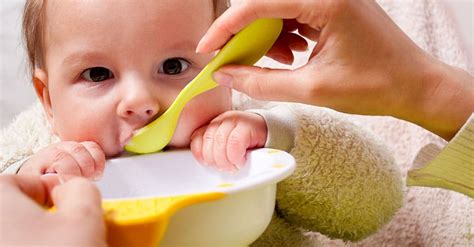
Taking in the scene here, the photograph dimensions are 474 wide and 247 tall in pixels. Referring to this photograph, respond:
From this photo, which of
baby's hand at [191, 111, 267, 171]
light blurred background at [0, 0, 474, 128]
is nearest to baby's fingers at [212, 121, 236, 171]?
baby's hand at [191, 111, 267, 171]

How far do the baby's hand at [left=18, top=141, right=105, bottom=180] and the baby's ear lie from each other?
155 mm

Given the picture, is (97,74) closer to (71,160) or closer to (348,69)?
(71,160)

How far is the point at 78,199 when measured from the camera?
482 millimetres

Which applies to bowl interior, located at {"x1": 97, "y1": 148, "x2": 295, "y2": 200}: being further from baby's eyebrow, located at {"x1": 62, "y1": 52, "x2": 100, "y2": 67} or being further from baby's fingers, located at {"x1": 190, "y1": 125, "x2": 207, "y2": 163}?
baby's eyebrow, located at {"x1": 62, "y1": 52, "x2": 100, "y2": 67}

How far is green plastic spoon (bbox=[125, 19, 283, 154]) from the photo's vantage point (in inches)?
30.5

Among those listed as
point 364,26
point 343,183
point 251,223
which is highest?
point 364,26

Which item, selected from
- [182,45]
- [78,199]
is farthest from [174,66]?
[78,199]

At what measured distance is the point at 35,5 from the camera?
1002 millimetres

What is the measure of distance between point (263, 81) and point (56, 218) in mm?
354

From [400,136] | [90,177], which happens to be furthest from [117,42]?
[400,136]

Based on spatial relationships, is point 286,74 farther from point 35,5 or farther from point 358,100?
point 35,5

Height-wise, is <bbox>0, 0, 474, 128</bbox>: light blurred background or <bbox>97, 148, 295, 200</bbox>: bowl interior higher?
<bbox>97, 148, 295, 200</bbox>: bowl interior

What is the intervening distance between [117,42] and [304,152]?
295 millimetres

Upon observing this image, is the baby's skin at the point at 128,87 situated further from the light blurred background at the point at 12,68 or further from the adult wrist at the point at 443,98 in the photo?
the light blurred background at the point at 12,68
